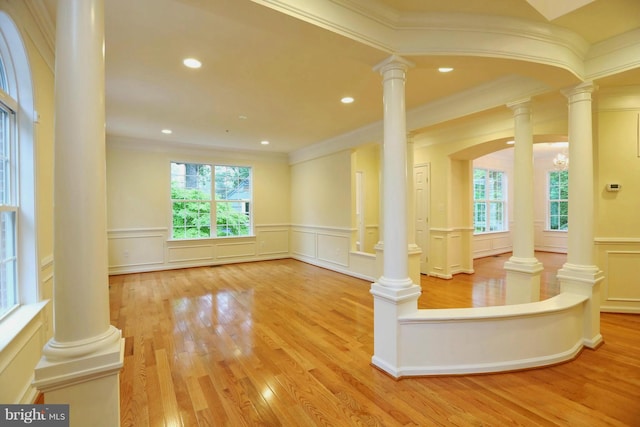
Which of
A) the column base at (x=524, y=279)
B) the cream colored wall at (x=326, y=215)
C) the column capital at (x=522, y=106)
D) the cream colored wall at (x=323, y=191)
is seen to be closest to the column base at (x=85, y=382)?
the column base at (x=524, y=279)

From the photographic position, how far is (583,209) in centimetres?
283

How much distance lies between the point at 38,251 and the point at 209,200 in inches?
188

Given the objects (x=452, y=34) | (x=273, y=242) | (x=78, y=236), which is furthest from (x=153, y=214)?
(x=452, y=34)

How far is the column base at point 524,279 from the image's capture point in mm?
3195

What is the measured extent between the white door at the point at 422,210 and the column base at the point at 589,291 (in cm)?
304

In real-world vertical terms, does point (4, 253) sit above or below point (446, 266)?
above

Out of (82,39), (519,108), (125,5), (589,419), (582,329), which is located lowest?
(589,419)

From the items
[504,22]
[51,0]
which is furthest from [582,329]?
[51,0]

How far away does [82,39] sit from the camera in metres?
1.29

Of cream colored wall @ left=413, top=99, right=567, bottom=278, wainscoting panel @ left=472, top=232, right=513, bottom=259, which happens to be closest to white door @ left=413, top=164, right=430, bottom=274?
cream colored wall @ left=413, top=99, right=567, bottom=278

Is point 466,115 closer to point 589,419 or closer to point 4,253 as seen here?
point 589,419

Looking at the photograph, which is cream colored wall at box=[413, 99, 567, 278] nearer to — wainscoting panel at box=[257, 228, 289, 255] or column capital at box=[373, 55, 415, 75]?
column capital at box=[373, 55, 415, 75]

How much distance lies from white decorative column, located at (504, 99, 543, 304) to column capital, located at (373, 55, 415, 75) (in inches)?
63.2

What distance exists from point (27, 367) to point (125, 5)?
2499mm
